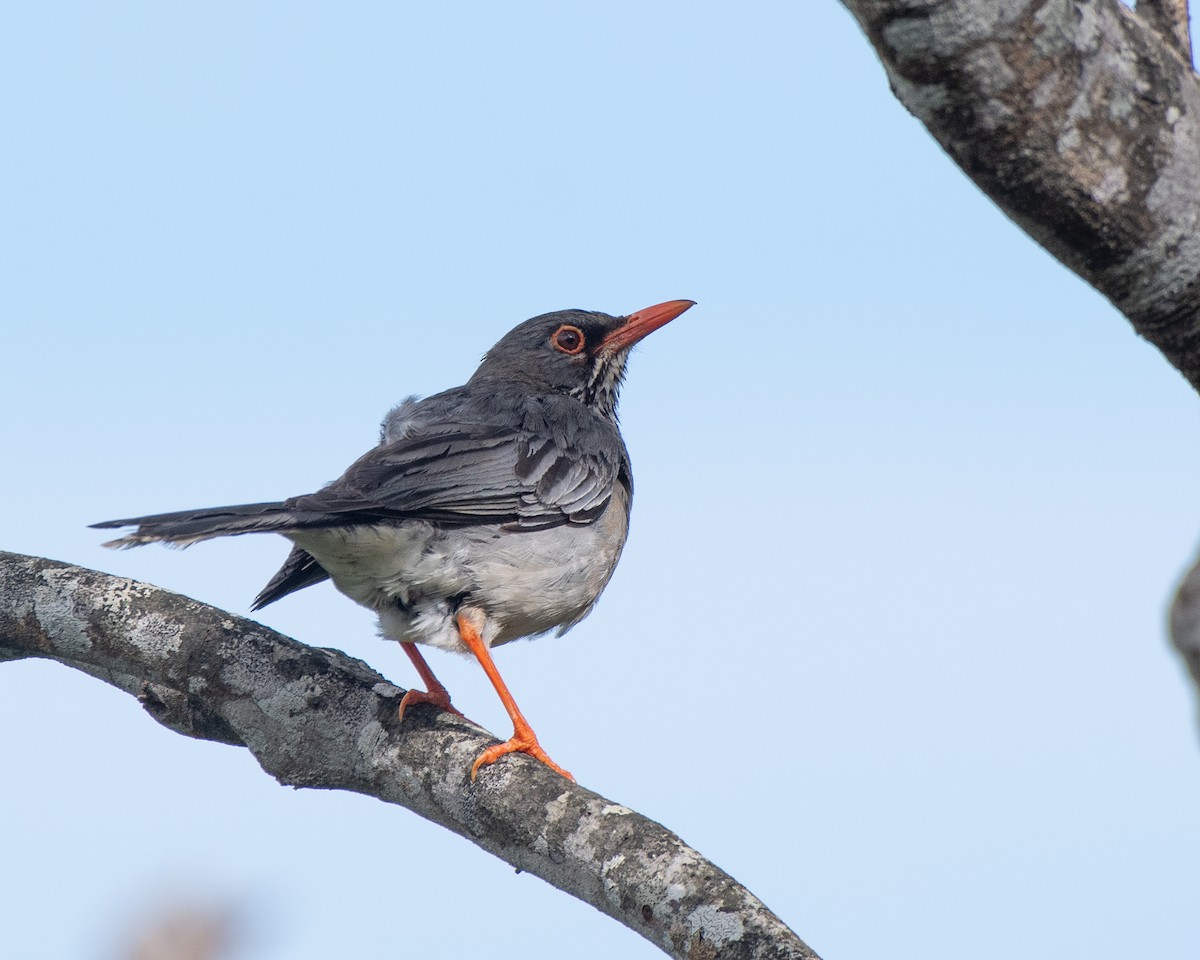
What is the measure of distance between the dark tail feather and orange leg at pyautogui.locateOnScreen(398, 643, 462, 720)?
22.7 inches

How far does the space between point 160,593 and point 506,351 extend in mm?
3294

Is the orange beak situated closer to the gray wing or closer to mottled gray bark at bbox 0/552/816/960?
the gray wing

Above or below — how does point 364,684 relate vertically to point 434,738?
above

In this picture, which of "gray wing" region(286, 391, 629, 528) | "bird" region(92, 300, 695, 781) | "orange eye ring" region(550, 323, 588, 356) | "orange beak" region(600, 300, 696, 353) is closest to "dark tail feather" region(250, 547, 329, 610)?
"bird" region(92, 300, 695, 781)

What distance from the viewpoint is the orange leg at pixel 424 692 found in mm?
5004

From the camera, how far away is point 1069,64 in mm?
2398

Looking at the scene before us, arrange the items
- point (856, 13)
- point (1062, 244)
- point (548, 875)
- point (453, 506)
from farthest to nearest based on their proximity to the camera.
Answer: point (453, 506) < point (548, 875) < point (1062, 244) < point (856, 13)

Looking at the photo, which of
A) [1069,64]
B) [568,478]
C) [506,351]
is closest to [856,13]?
[1069,64]

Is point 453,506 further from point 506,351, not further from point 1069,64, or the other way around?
point 1069,64

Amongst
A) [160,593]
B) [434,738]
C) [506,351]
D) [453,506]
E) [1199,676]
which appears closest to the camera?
[1199,676]

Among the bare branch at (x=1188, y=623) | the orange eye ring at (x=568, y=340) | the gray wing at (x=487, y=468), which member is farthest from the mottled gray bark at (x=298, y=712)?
the orange eye ring at (x=568, y=340)

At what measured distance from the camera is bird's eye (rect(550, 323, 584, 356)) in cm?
790

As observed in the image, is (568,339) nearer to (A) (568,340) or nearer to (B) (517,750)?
(A) (568,340)

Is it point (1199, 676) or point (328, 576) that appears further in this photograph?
point (328, 576)
